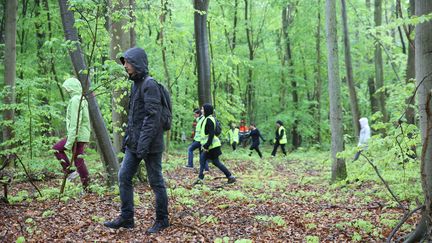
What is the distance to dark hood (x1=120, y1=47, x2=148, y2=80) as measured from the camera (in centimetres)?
510

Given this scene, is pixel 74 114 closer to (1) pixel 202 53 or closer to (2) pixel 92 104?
(2) pixel 92 104

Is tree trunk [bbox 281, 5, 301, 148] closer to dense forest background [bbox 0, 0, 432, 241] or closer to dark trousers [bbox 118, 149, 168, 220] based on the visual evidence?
dense forest background [bbox 0, 0, 432, 241]

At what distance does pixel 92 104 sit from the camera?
723cm

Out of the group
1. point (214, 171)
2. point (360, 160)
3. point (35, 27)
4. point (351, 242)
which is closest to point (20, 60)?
point (35, 27)

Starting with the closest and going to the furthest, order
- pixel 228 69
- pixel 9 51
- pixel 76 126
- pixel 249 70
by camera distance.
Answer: pixel 76 126 < pixel 9 51 < pixel 228 69 < pixel 249 70

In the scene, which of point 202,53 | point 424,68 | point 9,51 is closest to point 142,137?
point 424,68

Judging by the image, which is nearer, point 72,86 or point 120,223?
point 120,223

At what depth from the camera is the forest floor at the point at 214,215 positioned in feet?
16.8

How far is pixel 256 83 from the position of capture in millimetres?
30875

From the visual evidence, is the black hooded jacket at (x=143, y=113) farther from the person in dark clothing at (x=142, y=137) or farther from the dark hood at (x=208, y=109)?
the dark hood at (x=208, y=109)

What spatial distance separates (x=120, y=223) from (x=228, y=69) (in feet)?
44.1

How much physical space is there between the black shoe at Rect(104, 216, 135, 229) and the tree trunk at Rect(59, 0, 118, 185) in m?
2.34

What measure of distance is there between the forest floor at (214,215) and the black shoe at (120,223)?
0.23 feet

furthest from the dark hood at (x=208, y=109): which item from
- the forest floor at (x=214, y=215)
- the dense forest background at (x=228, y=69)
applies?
the dense forest background at (x=228, y=69)
